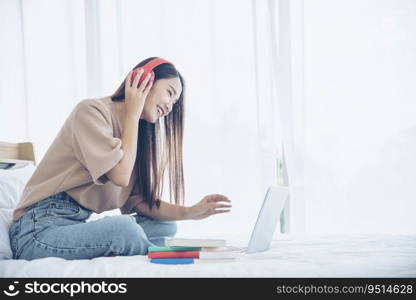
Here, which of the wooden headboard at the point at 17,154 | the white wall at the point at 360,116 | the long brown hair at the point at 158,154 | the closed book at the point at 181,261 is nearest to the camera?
the closed book at the point at 181,261

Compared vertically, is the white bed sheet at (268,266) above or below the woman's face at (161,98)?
below

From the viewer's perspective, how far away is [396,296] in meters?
0.93

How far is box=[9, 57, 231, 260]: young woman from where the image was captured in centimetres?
127

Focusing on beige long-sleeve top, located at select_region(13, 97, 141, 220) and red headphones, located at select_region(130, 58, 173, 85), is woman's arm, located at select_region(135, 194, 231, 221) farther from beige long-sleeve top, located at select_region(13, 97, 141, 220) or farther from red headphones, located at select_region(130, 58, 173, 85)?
red headphones, located at select_region(130, 58, 173, 85)

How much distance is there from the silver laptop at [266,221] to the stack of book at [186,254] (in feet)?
0.43

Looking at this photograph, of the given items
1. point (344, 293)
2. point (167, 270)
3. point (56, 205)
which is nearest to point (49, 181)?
point (56, 205)

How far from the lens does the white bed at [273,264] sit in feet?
3.32

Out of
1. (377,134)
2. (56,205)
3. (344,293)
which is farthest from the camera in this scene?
(377,134)

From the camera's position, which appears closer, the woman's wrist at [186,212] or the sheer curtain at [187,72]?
the woman's wrist at [186,212]

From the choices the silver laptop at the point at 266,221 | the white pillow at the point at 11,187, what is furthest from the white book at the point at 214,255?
the white pillow at the point at 11,187

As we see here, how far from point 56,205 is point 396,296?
842 millimetres

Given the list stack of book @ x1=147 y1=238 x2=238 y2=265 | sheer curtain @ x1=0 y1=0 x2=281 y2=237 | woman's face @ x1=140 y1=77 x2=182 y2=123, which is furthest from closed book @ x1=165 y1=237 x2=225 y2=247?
sheer curtain @ x1=0 y1=0 x2=281 y2=237

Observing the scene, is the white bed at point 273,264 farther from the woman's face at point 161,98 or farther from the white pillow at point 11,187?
the woman's face at point 161,98

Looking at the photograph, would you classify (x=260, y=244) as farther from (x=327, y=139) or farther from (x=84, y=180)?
(x=327, y=139)
